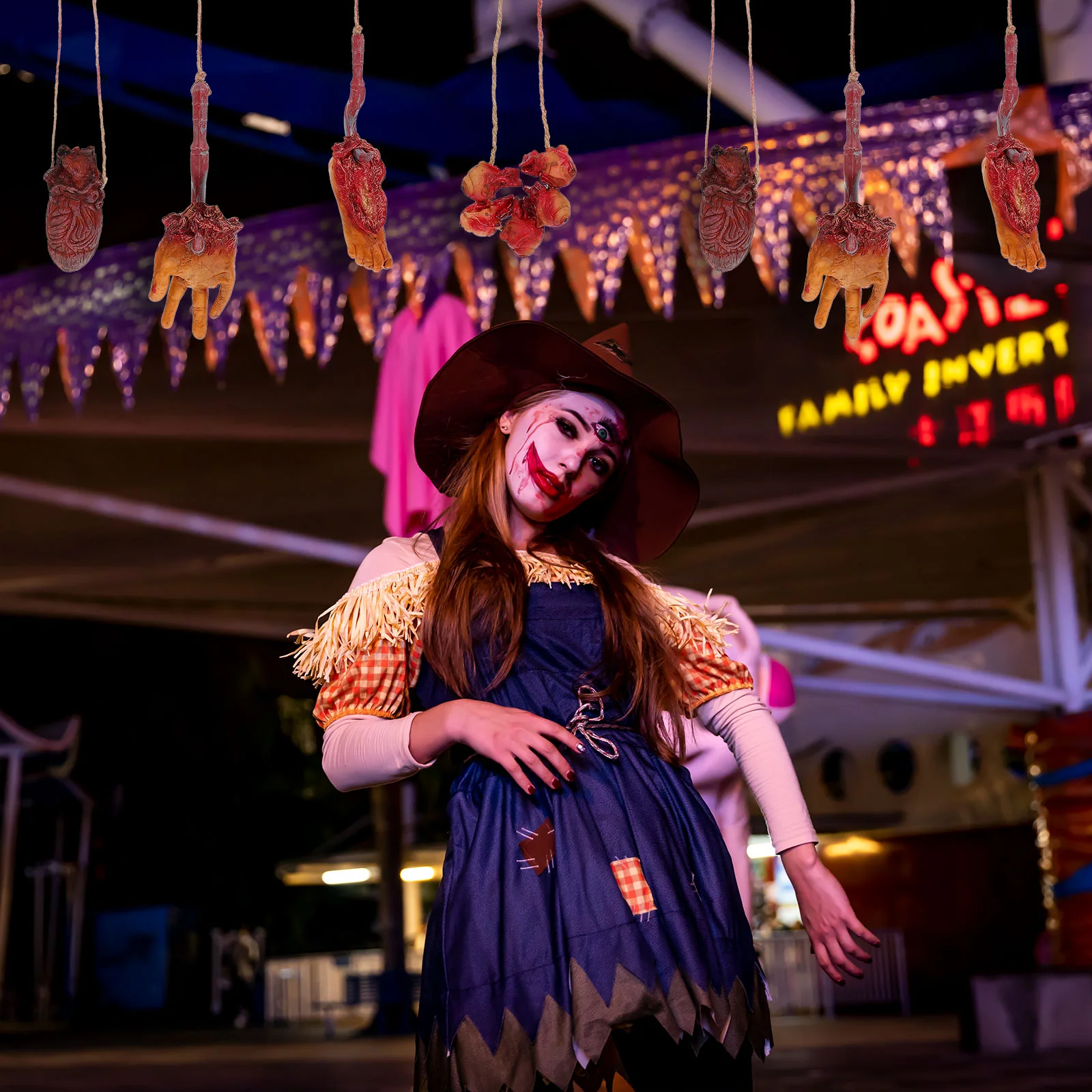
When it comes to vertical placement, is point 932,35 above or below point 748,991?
above

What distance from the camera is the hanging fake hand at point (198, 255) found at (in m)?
2.42

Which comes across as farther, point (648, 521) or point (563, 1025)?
point (648, 521)

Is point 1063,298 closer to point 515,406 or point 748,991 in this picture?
point 515,406

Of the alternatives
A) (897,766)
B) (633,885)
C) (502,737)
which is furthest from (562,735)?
(897,766)

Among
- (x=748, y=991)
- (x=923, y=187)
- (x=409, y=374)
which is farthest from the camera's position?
(x=409, y=374)

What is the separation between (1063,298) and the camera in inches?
267

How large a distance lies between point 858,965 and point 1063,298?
5493 millimetres

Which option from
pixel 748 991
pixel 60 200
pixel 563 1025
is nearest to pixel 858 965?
pixel 748 991

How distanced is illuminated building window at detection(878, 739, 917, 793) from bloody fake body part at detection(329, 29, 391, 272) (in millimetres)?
12421

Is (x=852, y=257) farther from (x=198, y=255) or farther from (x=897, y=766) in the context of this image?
(x=897, y=766)

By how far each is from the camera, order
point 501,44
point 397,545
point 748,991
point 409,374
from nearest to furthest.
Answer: point 748,991, point 397,545, point 409,374, point 501,44

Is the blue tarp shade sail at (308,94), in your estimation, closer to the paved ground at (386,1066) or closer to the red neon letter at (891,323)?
the red neon letter at (891,323)

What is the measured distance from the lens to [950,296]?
277 inches

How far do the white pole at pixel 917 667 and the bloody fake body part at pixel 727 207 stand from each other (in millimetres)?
5249
